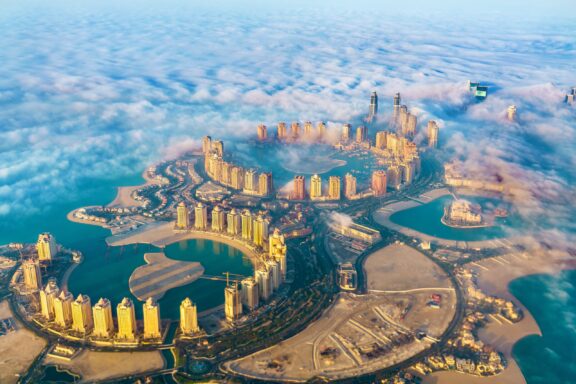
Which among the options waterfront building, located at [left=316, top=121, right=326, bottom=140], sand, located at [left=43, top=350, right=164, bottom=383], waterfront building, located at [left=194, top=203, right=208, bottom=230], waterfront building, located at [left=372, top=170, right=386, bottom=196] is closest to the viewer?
sand, located at [left=43, top=350, right=164, bottom=383]

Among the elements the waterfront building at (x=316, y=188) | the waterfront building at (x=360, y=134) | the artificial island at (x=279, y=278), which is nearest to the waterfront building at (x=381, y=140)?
the waterfront building at (x=360, y=134)

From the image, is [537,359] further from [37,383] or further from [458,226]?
[37,383]

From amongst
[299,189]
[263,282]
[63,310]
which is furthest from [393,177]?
[63,310]

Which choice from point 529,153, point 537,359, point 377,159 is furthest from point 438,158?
point 537,359

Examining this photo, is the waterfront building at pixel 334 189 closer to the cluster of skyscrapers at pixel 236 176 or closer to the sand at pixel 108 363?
the cluster of skyscrapers at pixel 236 176

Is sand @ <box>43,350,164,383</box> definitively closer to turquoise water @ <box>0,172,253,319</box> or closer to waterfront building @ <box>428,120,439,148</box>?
turquoise water @ <box>0,172,253,319</box>

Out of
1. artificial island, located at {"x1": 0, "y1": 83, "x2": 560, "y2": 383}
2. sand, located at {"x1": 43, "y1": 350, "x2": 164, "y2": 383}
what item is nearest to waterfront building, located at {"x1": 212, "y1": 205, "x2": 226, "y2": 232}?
artificial island, located at {"x1": 0, "y1": 83, "x2": 560, "y2": 383}

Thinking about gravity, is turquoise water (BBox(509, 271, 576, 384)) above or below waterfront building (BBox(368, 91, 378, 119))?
below
